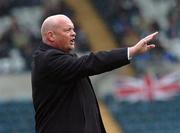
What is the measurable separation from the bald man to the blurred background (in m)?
5.99

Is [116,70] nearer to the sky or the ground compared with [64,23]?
nearer to the ground

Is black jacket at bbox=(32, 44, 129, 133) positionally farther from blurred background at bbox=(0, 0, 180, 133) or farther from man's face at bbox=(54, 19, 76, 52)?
blurred background at bbox=(0, 0, 180, 133)

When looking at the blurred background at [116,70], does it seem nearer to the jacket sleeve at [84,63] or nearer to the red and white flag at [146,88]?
the red and white flag at [146,88]

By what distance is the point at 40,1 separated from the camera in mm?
11383

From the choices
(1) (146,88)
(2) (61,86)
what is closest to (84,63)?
(2) (61,86)

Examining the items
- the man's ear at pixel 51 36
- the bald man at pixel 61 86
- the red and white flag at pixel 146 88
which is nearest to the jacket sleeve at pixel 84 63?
the bald man at pixel 61 86

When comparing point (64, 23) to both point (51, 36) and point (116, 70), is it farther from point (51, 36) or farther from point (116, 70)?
point (116, 70)

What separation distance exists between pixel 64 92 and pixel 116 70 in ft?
20.6

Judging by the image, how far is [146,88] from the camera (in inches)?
413

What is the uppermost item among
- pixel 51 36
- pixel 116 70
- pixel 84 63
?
pixel 51 36

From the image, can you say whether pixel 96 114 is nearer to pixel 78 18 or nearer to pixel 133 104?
pixel 133 104

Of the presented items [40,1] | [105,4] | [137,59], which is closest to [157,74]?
[137,59]

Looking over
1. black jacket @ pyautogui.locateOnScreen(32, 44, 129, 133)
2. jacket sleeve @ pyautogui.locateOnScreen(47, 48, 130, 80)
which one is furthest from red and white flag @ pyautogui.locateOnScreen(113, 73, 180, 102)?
jacket sleeve @ pyautogui.locateOnScreen(47, 48, 130, 80)

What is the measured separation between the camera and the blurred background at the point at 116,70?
10422 millimetres
